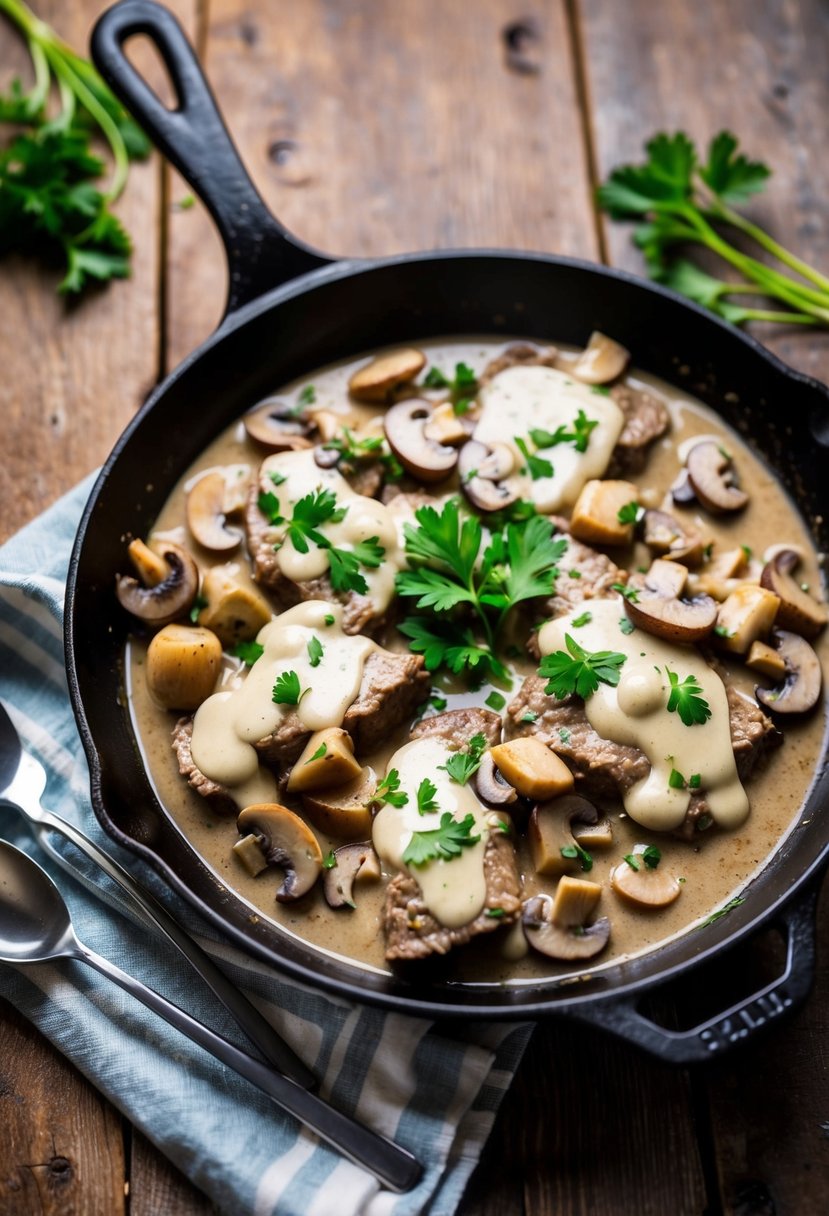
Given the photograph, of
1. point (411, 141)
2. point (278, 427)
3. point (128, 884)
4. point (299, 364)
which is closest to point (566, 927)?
point (128, 884)

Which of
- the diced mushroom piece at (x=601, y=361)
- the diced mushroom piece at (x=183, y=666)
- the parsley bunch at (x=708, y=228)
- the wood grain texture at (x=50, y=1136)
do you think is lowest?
the wood grain texture at (x=50, y=1136)

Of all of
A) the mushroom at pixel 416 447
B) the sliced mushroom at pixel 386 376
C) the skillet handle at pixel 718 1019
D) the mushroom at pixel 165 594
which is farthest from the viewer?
the sliced mushroom at pixel 386 376

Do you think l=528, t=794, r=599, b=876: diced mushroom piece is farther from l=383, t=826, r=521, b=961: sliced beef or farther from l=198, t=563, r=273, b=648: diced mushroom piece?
l=198, t=563, r=273, b=648: diced mushroom piece

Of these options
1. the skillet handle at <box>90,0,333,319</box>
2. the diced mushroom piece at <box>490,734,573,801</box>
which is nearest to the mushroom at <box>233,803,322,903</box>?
the diced mushroom piece at <box>490,734,573,801</box>

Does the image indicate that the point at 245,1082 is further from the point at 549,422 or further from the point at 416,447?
the point at 549,422

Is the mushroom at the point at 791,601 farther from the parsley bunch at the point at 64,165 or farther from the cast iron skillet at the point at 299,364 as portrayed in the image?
the parsley bunch at the point at 64,165

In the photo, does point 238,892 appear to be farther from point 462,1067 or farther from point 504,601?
point 504,601

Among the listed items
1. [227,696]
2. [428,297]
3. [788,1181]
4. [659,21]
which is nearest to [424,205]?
[428,297]

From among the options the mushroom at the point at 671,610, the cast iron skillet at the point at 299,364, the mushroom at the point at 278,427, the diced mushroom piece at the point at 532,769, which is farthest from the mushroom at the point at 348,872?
the mushroom at the point at 278,427
